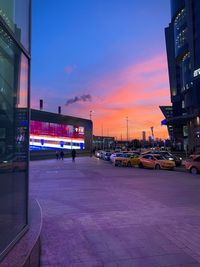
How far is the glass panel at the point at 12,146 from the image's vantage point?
4559mm

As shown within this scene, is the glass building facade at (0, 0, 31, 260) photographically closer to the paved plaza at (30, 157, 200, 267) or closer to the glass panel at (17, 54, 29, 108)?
the glass panel at (17, 54, 29, 108)

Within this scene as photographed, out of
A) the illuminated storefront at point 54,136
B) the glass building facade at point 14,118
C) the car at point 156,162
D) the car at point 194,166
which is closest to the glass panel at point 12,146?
the glass building facade at point 14,118

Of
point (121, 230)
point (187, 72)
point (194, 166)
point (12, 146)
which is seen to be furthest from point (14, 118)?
point (187, 72)

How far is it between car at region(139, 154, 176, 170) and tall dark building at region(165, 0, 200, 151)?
118ft

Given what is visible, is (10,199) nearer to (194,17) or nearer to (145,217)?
(145,217)

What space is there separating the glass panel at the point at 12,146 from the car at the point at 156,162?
25.4 metres

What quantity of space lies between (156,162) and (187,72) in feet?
176

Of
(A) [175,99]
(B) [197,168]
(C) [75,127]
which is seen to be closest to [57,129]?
(C) [75,127]

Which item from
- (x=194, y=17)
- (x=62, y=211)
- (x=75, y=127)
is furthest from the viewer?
(x=75, y=127)

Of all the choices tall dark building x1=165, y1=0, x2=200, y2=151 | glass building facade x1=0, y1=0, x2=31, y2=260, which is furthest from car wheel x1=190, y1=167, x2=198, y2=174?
tall dark building x1=165, y1=0, x2=200, y2=151

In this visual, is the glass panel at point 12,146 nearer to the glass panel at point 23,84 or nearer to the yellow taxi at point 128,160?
the glass panel at point 23,84

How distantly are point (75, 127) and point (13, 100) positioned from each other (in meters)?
88.0

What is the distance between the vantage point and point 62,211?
390 inches

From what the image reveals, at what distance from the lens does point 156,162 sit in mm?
31062
